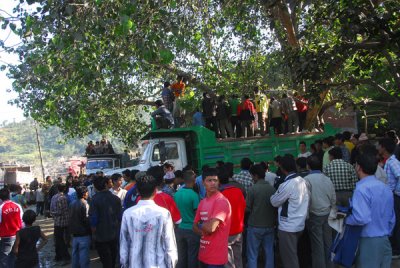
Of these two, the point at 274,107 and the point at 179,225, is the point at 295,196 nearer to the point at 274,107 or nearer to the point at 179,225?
the point at 179,225

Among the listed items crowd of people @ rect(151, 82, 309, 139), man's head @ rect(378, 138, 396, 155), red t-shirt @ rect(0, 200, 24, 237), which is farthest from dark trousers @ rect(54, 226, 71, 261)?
man's head @ rect(378, 138, 396, 155)

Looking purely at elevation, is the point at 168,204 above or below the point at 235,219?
above

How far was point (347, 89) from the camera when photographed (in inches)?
519

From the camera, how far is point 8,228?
7.12 m

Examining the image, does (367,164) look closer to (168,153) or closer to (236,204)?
(236,204)

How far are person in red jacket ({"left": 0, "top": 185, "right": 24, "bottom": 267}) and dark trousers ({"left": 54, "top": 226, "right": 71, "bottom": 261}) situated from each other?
8.19ft

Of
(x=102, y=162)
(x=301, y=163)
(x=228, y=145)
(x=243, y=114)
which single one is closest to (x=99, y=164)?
(x=102, y=162)

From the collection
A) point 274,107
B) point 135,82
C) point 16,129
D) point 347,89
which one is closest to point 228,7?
point 274,107

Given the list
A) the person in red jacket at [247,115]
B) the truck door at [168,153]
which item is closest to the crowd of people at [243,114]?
the person in red jacket at [247,115]

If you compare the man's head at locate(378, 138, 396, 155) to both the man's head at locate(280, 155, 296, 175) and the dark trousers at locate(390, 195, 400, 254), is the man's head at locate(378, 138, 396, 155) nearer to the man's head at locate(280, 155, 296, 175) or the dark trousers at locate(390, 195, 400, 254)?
the dark trousers at locate(390, 195, 400, 254)

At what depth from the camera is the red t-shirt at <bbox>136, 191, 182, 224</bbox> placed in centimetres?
531

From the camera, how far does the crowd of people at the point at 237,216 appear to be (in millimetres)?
3936

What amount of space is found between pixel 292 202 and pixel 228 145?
5745 millimetres

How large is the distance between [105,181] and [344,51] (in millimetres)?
5186
